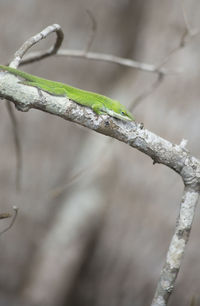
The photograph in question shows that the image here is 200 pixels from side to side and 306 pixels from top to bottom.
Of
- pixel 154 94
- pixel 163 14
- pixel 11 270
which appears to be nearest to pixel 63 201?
pixel 11 270

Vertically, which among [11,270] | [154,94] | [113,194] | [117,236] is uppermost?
[154,94]

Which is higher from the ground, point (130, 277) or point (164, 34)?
point (164, 34)

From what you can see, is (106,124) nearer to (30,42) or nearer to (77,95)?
(30,42)

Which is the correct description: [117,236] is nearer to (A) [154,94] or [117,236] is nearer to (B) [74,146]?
(B) [74,146]

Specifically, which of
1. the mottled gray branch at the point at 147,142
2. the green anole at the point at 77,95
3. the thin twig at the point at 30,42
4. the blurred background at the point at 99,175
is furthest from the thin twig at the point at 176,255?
the blurred background at the point at 99,175

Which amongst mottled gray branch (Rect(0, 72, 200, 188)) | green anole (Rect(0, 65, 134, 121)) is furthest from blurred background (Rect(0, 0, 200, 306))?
mottled gray branch (Rect(0, 72, 200, 188))

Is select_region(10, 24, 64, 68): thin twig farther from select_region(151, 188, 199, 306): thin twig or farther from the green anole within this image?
select_region(151, 188, 199, 306): thin twig

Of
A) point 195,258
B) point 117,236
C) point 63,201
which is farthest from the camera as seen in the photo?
point 63,201

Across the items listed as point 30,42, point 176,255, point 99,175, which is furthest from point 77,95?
point 99,175

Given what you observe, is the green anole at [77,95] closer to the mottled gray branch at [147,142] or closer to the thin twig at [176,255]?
the mottled gray branch at [147,142]
